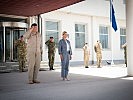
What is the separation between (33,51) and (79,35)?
1565 cm

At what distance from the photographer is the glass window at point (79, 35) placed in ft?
81.6

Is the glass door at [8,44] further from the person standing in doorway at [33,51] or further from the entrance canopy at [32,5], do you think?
the person standing in doorway at [33,51]

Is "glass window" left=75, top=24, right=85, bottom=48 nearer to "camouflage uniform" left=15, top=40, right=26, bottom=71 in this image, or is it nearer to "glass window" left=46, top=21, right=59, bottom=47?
"glass window" left=46, top=21, right=59, bottom=47

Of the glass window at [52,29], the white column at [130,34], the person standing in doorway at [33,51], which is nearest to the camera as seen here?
the person standing in doorway at [33,51]

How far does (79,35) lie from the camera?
2512cm

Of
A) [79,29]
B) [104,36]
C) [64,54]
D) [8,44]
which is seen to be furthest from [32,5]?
[104,36]

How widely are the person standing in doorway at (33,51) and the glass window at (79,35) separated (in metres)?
15.1

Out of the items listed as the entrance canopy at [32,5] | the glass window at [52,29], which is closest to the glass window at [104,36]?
the glass window at [52,29]

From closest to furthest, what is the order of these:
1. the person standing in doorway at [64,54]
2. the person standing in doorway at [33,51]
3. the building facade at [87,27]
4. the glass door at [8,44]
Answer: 1. the person standing in doorway at [33,51]
2. the person standing in doorway at [64,54]
3. the glass door at [8,44]
4. the building facade at [87,27]

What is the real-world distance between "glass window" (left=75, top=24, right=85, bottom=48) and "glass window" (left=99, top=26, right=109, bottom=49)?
257 cm

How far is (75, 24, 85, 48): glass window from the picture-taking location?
2488 centimetres

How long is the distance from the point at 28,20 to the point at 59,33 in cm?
339

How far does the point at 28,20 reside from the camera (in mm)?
20891

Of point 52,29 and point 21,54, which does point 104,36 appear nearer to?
point 52,29
